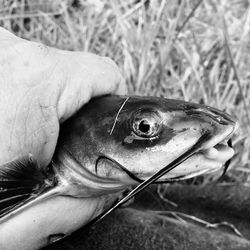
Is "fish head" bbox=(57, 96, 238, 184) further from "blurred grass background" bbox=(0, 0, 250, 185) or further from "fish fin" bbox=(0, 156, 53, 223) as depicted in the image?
"blurred grass background" bbox=(0, 0, 250, 185)

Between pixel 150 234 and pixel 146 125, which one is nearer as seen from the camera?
pixel 146 125

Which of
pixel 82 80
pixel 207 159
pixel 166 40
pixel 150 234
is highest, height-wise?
pixel 82 80

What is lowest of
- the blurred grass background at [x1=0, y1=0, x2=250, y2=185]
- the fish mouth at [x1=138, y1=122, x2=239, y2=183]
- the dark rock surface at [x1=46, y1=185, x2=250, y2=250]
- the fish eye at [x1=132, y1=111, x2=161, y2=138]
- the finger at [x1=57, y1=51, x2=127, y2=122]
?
the dark rock surface at [x1=46, y1=185, x2=250, y2=250]

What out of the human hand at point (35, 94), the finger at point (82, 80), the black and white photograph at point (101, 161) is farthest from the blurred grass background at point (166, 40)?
the human hand at point (35, 94)

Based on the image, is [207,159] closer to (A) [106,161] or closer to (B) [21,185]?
(A) [106,161]

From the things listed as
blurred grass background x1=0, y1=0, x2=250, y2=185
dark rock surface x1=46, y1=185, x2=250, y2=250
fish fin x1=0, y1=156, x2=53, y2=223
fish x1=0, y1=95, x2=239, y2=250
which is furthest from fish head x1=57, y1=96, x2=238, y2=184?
blurred grass background x1=0, y1=0, x2=250, y2=185

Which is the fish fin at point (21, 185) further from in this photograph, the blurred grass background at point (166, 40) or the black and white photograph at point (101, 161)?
the blurred grass background at point (166, 40)

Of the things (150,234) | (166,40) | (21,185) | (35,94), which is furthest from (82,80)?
(166,40)
